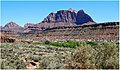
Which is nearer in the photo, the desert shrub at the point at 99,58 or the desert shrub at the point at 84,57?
the desert shrub at the point at 99,58

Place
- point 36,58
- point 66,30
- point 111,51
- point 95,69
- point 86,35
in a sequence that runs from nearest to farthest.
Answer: point 95,69 < point 111,51 < point 36,58 < point 86,35 < point 66,30

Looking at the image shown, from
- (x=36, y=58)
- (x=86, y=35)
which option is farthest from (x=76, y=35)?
(x=36, y=58)

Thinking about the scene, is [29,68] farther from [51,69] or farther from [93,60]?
[93,60]

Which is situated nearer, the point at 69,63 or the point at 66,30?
the point at 69,63

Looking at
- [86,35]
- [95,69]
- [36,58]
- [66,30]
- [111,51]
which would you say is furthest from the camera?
[66,30]

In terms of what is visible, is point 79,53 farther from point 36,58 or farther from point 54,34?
point 54,34

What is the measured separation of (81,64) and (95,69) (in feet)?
3.21

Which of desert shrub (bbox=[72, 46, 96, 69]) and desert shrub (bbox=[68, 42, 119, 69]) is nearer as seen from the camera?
desert shrub (bbox=[68, 42, 119, 69])

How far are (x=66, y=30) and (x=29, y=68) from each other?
11732cm

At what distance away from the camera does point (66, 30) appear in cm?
13700

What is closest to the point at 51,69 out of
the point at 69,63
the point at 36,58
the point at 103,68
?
the point at 69,63

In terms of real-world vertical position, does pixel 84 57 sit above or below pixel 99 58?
above

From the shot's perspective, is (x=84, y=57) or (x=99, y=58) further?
(x=99, y=58)

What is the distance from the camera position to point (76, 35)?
120062 mm
